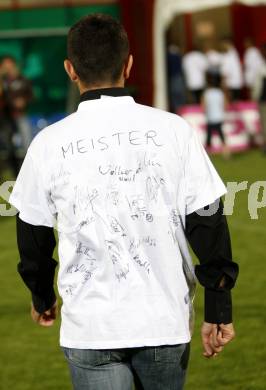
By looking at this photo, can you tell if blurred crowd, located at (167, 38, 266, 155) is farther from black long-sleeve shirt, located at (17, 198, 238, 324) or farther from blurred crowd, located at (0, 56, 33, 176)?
black long-sleeve shirt, located at (17, 198, 238, 324)

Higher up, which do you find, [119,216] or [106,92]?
[106,92]

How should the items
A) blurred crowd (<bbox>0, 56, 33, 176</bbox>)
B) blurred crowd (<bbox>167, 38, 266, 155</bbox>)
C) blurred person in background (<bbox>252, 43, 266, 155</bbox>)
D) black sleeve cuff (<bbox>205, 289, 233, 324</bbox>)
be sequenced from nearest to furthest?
1. black sleeve cuff (<bbox>205, 289, 233, 324</bbox>)
2. blurred crowd (<bbox>0, 56, 33, 176</bbox>)
3. blurred person in background (<bbox>252, 43, 266, 155</bbox>)
4. blurred crowd (<bbox>167, 38, 266, 155</bbox>)

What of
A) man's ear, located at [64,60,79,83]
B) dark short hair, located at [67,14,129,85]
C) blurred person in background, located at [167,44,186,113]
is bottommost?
blurred person in background, located at [167,44,186,113]

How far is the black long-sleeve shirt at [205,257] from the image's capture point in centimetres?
346

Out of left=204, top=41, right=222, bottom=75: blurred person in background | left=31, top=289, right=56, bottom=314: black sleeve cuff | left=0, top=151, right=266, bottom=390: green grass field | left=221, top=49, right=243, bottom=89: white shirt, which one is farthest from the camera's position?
left=221, top=49, right=243, bottom=89: white shirt

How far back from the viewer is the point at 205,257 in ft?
11.4

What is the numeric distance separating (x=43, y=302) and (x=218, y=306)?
631mm

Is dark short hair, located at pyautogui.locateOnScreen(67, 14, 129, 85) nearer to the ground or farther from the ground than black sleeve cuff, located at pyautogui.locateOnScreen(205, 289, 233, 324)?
farther from the ground

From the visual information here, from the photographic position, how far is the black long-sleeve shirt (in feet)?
11.3

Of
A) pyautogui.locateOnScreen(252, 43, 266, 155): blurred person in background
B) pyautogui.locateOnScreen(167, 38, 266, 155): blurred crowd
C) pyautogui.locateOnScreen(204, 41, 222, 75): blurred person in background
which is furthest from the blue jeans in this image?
pyautogui.locateOnScreen(204, 41, 222, 75): blurred person in background

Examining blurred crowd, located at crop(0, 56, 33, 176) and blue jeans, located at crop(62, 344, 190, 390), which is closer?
blue jeans, located at crop(62, 344, 190, 390)

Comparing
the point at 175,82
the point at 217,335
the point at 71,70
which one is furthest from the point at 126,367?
the point at 175,82

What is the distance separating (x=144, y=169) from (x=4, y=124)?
15.8 meters

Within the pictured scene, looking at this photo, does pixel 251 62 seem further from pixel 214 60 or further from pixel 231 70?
pixel 214 60
